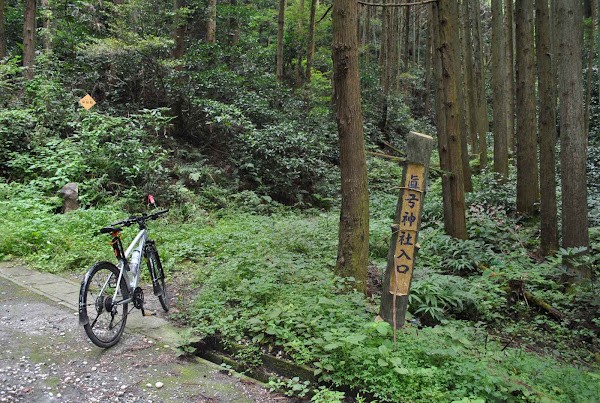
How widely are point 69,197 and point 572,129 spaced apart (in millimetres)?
9508

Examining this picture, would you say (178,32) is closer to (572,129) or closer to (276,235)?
(276,235)

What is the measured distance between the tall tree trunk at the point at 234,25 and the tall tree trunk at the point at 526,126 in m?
12.4

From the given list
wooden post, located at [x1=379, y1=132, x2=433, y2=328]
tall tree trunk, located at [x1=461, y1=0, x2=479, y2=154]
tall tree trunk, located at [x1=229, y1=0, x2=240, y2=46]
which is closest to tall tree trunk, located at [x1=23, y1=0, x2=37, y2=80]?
tall tree trunk, located at [x1=229, y1=0, x2=240, y2=46]

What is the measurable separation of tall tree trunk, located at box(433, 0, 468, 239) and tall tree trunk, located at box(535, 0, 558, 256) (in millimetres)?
1288

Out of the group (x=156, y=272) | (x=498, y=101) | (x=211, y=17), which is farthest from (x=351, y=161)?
(x=211, y=17)

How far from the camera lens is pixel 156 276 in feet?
16.3

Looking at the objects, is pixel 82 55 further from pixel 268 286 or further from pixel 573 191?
pixel 573 191

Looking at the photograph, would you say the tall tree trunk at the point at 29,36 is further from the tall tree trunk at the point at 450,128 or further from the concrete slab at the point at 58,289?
the tall tree trunk at the point at 450,128

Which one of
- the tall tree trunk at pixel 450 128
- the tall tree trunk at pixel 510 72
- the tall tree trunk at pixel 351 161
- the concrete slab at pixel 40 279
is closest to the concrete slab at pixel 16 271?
the concrete slab at pixel 40 279

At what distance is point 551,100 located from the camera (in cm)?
690

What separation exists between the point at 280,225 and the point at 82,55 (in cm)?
950

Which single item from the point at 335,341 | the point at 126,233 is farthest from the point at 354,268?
the point at 126,233

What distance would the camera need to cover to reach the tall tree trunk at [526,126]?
27.9 ft

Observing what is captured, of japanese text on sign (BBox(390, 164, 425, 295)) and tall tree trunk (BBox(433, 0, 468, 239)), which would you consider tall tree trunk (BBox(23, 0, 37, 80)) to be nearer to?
tall tree trunk (BBox(433, 0, 468, 239))
